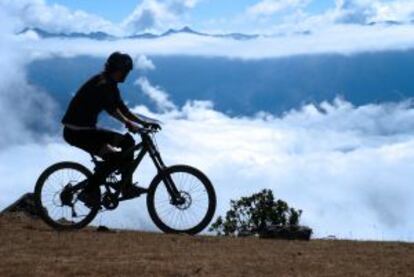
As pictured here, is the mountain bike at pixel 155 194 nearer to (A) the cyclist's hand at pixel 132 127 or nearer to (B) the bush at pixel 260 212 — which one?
(A) the cyclist's hand at pixel 132 127

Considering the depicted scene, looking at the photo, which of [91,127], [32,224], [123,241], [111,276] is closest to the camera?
[111,276]

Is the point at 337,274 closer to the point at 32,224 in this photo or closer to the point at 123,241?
the point at 123,241

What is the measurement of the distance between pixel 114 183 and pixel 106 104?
3.89 ft

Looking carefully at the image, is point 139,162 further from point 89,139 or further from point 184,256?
point 184,256

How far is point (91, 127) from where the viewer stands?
1316 cm

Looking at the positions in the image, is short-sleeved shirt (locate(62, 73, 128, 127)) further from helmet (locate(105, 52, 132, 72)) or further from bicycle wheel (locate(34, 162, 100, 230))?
bicycle wheel (locate(34, 162, 100, 230))

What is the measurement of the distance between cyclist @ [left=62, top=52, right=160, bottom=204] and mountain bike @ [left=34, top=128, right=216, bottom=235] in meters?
0.15

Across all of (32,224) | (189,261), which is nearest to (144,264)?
(189,261)

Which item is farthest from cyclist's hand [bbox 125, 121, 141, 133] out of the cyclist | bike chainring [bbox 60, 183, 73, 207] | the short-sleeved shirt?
bike chainring [bbox 60, 183, 73, 207]

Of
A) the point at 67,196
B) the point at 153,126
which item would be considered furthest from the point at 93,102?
the point at 67,196

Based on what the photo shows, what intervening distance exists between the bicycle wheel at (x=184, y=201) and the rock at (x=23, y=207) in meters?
3.43

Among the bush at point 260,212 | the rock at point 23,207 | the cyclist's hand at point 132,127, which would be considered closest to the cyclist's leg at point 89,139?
the cyclist's hand at point 132,127

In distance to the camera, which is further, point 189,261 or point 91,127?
point 91,127

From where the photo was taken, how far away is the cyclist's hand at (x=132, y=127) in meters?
13.1
